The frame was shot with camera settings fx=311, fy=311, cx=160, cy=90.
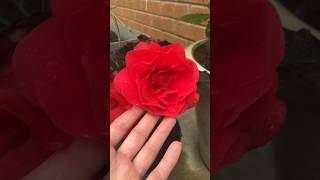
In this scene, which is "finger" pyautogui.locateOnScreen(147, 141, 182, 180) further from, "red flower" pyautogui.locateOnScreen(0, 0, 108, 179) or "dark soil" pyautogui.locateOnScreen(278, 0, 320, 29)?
"dark soil" pyautogui.locateOnScreen(278, 0, 320, 29)

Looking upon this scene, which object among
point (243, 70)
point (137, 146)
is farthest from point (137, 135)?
point (243, 70)

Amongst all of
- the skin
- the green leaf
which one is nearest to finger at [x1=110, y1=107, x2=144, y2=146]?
the skin

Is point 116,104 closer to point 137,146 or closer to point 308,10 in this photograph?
point 137,146

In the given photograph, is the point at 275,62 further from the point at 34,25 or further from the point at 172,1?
the point at 34,25

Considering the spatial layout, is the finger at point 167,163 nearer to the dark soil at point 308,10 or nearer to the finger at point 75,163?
the finger at point 75,163

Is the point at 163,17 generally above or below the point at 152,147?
above

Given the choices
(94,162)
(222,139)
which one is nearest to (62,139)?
(94,162)
